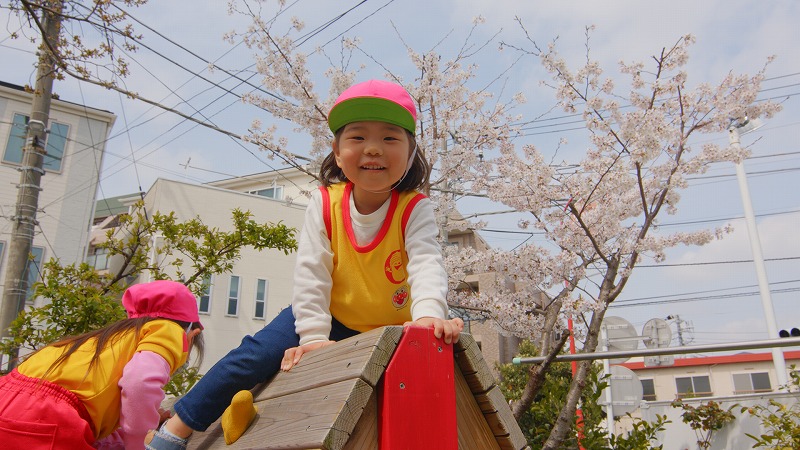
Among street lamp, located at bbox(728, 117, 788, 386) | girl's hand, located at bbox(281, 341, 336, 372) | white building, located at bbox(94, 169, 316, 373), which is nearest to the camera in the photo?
girl's hand, located at bbox(281, 341, 336, 372)

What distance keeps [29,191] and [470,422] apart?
6.50 meters

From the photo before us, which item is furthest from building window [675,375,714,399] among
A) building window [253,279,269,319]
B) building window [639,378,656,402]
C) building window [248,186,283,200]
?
building window [248,186,283,200]

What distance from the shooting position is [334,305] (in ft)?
6.23

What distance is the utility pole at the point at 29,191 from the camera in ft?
19.1

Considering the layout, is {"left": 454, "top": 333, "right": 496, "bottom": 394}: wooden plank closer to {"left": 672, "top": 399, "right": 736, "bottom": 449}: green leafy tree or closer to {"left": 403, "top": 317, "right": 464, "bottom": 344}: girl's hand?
{"left": 403, "top": 317, "right": 464, "bottom": 344}: girl's hand

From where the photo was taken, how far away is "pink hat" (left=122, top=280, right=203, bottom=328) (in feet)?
7.40

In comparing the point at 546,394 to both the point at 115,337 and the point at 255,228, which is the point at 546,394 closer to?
the point at 255,228

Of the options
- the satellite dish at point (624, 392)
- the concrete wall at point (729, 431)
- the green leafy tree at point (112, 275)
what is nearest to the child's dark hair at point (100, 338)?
the green leafy tree at point (112, 275)

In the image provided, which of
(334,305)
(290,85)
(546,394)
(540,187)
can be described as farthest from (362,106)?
(290,85)

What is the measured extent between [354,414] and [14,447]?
133 cm

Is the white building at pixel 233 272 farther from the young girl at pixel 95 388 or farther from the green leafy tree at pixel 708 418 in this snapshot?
the young girl at pixel 95 388

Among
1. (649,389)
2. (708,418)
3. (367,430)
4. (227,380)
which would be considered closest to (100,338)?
(227,380)

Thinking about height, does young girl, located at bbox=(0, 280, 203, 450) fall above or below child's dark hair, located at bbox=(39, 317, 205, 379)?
below

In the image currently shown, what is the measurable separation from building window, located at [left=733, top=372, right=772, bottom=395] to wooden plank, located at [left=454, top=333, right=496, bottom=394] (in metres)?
24.8
